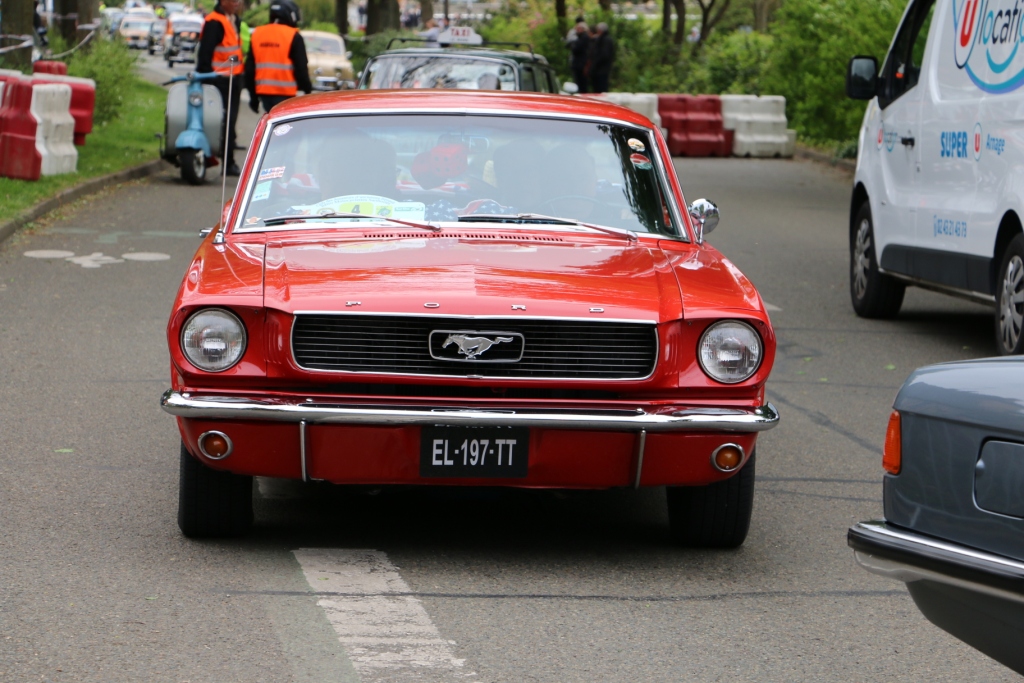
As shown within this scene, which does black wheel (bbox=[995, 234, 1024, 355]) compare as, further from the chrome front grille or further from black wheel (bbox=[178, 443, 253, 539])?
black wheel (bbox=[178, 443, 253, 539])

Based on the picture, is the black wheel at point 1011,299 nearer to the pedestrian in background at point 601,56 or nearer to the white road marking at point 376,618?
the white road marking at point 376,618

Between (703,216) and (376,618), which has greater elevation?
(703,216)

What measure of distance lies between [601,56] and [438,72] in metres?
14.4

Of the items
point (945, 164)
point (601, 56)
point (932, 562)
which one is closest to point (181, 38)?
point (601, 56)

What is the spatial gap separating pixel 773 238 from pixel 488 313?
35.1ft

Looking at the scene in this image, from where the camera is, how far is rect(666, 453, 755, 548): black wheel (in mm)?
5219

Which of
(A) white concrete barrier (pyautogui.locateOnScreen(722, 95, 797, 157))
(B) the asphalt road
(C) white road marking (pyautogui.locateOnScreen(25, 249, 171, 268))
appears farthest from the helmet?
(B) the asphalt road

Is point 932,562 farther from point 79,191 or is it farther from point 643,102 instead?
point 643,102

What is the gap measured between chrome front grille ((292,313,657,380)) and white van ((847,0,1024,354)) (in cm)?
416

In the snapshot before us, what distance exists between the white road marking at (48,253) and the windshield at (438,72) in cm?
301

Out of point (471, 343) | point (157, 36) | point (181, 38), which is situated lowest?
point (157, 36)

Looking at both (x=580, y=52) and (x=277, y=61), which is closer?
(x=277, y=61)

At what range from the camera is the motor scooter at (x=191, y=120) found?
1639cm

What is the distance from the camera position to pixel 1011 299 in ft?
28.2
